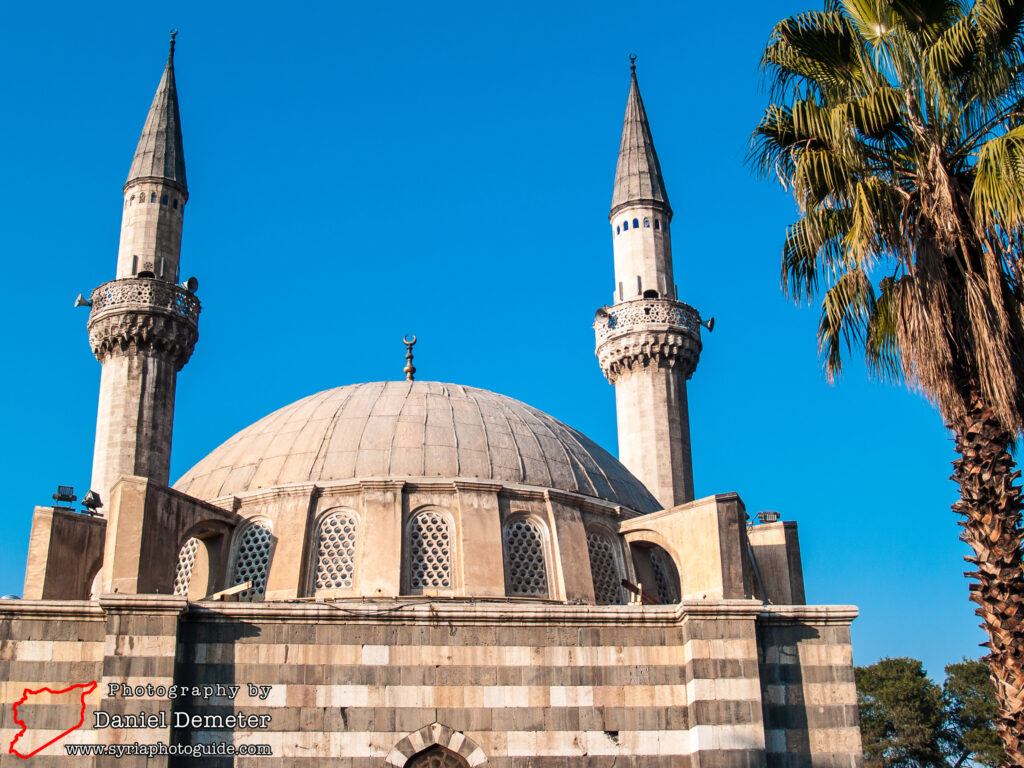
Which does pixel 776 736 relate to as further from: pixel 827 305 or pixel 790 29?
pixel 790 29

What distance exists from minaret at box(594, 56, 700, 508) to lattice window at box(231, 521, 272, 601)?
11.0m

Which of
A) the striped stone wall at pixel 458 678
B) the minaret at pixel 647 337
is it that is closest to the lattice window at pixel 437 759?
the striped stone wall at pixel 458 678

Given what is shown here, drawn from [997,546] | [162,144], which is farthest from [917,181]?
[162,144]

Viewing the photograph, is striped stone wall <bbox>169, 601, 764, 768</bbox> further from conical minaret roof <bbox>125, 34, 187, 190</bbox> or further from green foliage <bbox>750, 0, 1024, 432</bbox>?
conical minaret roof <bbox>125, 34, 187, 190</bbox>

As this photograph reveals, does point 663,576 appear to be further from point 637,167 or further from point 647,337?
point 637,167

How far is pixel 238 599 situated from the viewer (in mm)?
16703

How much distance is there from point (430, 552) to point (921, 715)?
30.6m

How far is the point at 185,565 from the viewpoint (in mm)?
Result: 18000

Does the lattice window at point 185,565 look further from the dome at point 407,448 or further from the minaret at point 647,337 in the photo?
the minaret at point 647,337

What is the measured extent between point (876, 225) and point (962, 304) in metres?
1.16

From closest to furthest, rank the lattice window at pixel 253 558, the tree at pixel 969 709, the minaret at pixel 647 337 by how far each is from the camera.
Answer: the lattice window at pixel 253 558, the minaret at pixel 647 337, the tree at pixel 969 709

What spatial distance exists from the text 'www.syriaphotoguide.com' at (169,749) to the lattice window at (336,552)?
13.5ft

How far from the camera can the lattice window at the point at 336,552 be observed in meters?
16.6

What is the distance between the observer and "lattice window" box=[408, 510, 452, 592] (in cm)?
1655
